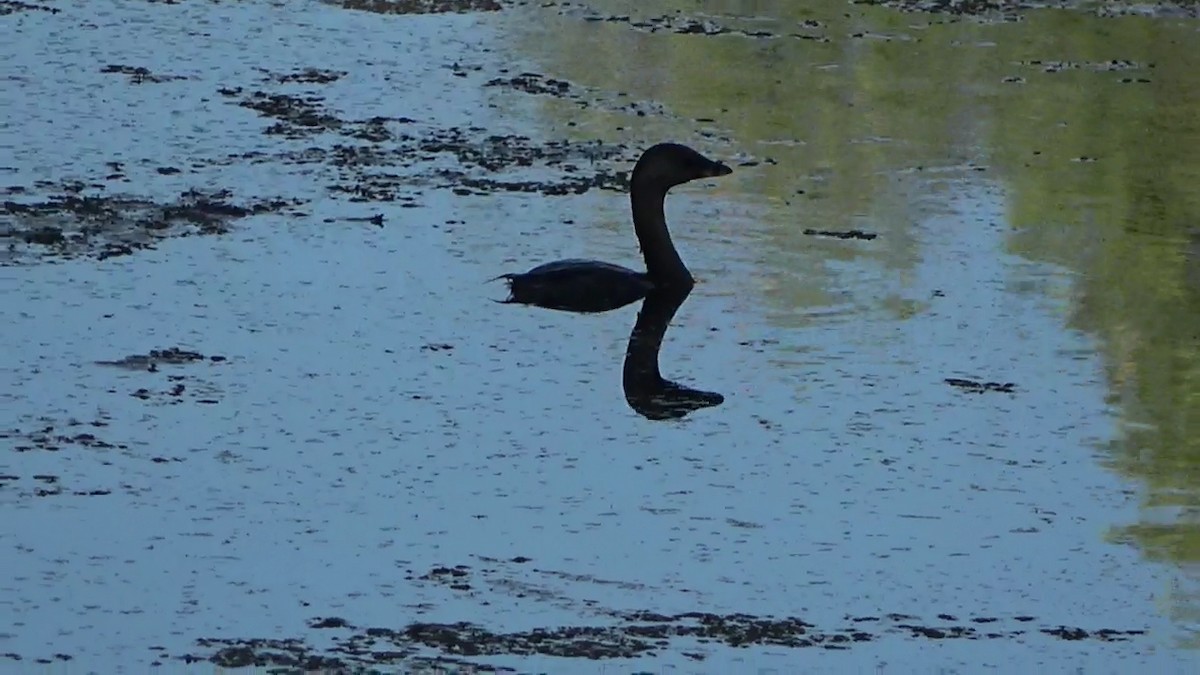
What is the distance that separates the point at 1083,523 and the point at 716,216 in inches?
179

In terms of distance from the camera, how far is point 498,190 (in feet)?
38.9

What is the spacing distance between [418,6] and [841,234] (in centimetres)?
673

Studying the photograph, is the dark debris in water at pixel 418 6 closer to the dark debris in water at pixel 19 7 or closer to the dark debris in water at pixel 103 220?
the dark debris in water at pixel 19 7

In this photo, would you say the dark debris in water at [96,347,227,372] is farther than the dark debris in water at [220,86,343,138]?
No

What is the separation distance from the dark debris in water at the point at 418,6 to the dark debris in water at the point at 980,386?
8881 mm

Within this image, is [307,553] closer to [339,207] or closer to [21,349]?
[21,349]

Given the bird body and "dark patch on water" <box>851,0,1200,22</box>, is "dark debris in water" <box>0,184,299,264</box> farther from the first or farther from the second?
"dark patch on water" <box>851,0,1200,22</box>

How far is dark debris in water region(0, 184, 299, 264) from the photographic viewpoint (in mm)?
10297

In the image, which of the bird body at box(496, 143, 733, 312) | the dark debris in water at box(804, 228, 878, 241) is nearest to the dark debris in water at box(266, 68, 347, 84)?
the dark debris in water at box(804, 228, 878, 241)

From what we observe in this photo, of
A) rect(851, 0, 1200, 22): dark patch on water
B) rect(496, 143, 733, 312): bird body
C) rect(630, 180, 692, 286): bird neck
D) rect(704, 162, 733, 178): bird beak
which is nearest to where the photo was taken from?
rect(496, 143, 733, 312): bird body

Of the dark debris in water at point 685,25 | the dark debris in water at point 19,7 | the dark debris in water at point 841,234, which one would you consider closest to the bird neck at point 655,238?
the dark debris in water at point 841,234

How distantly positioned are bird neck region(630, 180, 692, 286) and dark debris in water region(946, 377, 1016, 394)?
5.57ft

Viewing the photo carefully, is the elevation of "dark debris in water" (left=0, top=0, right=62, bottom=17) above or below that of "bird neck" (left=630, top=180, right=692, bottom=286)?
below

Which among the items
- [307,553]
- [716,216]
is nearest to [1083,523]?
[307,553]
